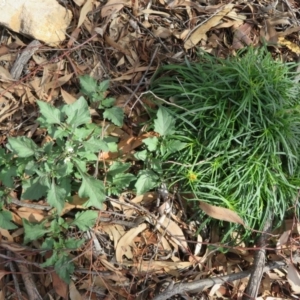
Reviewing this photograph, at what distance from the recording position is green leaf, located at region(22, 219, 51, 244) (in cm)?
215

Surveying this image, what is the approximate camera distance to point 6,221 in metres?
2.16

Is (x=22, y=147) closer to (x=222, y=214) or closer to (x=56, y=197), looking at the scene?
(x=56, y=197)

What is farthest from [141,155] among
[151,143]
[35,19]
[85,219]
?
[35,19]

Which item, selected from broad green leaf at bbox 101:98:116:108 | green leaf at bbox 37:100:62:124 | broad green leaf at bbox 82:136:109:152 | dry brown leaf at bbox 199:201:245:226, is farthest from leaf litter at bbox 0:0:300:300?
green leaf at bbox 37:100:62:124

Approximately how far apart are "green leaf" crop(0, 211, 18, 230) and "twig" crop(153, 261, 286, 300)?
735 mm

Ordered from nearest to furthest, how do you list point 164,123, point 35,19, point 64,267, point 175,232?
point 64,267
point 164,123
point 175,232
point 35,19

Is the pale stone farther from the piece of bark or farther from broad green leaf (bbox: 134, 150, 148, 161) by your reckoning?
broad green leaf (bbox: 134, 150, 148, 161)

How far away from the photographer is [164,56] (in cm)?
250

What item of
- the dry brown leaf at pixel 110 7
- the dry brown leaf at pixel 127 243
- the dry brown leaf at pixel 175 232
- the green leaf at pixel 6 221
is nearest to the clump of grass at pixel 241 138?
the dry brown leaf at pixel 175 232

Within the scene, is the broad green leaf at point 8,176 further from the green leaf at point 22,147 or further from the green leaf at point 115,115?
the green leaf at point 115,115

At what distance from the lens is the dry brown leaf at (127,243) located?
2.30 metres

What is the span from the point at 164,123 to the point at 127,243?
0.61 metres

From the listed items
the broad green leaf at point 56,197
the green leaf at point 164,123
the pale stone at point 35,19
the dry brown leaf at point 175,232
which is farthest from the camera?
the pale stone at point 35,19

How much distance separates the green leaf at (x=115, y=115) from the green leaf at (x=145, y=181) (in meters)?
0.27
